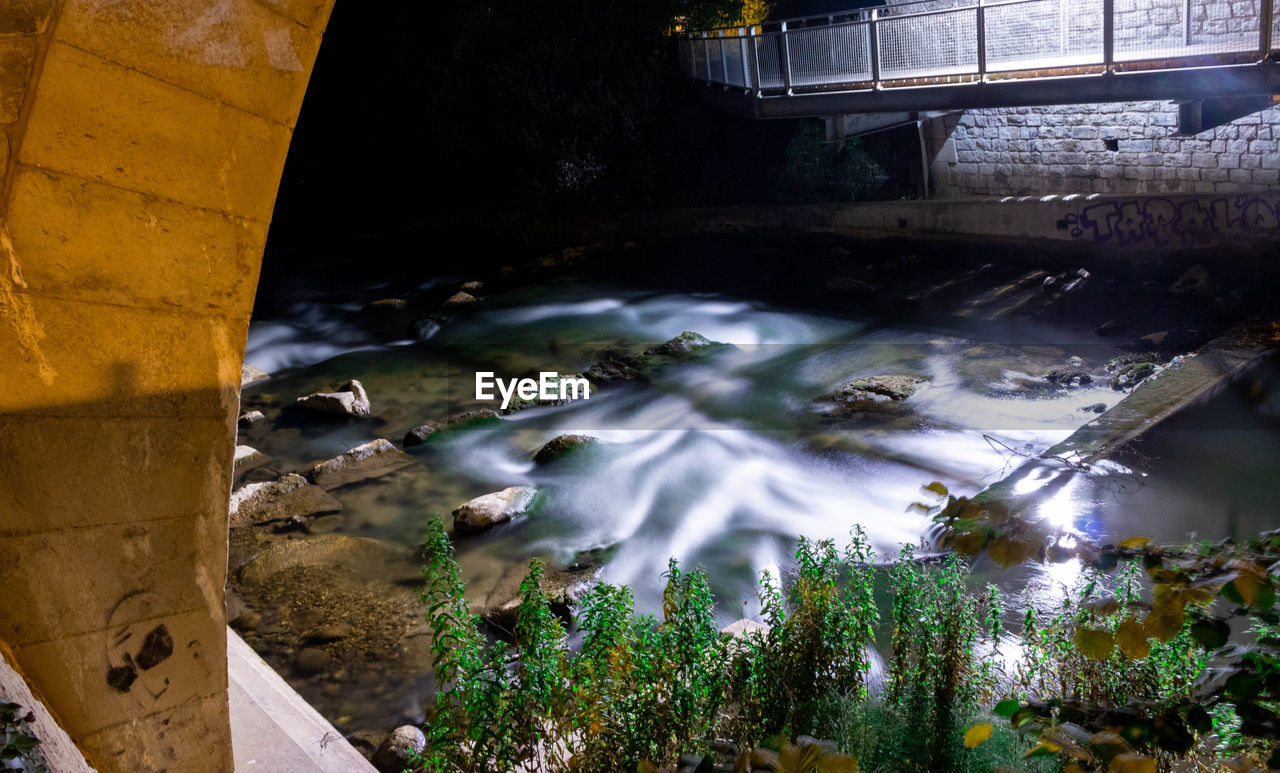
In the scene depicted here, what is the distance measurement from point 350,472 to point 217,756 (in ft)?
22.9

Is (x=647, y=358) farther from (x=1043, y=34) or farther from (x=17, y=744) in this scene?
(x=17, y=744)

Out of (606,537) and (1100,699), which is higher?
(1100,699)

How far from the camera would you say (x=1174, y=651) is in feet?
12.7

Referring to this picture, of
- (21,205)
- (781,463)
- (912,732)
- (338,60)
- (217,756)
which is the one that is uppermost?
(338,60)

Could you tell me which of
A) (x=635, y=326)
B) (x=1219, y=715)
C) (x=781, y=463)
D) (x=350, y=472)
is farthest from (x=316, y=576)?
(x=635, y=326)

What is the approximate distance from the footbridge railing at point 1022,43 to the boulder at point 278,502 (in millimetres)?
10206

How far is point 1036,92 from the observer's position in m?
12.2

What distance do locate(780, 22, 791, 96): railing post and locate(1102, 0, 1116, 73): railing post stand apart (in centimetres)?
535

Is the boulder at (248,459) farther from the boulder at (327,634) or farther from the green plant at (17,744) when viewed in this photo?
the green plant at (17,744)

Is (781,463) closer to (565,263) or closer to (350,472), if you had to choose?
(350,472)

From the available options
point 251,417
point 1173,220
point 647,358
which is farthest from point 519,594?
point 1173,220

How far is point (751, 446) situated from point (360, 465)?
403cm

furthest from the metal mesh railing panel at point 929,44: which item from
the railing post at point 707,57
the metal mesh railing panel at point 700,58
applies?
the metal mesh railing panel at point 700,58

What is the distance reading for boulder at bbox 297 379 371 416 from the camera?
10.9 metres
